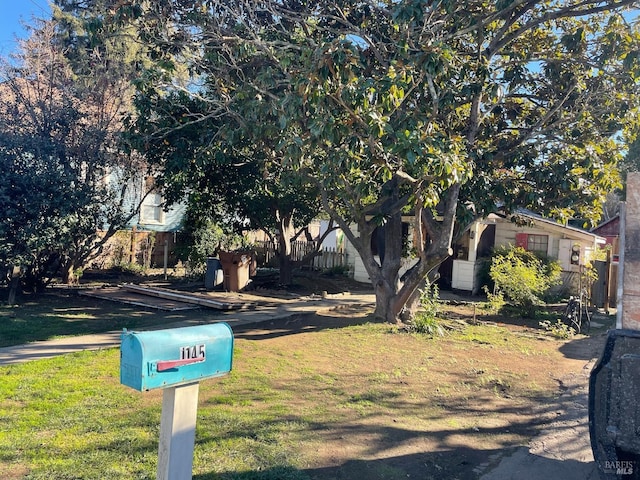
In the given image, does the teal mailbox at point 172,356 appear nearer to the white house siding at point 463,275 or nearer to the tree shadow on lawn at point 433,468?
the tree shadow on lawn at point 433,468

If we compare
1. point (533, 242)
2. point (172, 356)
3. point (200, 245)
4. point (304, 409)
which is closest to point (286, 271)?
point (200, 245)

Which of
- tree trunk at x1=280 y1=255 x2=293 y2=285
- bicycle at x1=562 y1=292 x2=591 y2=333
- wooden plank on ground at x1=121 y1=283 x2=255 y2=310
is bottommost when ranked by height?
wooden plank on ground at x1=121 y1=283 x2=255 y2=310

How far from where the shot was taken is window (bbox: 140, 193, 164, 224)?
63.8ft

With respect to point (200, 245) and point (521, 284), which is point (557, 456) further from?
point (200, 245)

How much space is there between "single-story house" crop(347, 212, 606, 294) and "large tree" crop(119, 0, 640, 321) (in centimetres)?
577

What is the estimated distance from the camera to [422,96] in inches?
366

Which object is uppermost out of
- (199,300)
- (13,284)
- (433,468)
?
(13,284)

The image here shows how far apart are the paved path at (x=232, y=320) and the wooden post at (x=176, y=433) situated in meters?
4.94

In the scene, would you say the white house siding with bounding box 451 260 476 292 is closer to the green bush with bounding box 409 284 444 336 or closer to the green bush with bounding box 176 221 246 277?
the green bush with bounding box 176 221 246 277

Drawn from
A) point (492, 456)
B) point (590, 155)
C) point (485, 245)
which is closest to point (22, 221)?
point (492, 456)

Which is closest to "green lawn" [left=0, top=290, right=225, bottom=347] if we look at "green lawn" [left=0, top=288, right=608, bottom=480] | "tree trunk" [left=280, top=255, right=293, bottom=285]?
"green lawn" [left=0, top=288, right=608, bottom=480]

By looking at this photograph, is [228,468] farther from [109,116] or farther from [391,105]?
[109,116]

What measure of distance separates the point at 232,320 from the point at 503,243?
447 inches

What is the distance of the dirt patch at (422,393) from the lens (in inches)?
172
